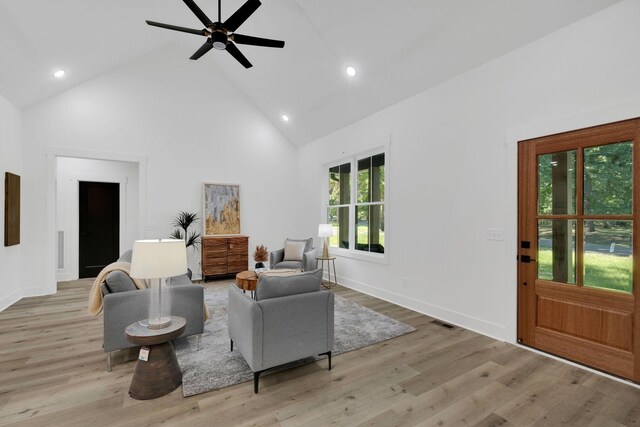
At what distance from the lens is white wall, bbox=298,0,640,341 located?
8.34 feet

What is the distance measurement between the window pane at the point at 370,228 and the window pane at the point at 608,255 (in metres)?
2.80

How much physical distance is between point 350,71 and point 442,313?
12.2 feet

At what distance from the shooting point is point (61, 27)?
373 centimetres

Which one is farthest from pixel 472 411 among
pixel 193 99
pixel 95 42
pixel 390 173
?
pixel 193 99

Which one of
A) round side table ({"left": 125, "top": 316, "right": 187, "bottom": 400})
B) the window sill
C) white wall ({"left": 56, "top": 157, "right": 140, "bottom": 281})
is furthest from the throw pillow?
white wall ({"left": 56, "top": 157, "right": 140, "bottom": 281})

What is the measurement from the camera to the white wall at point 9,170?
14.0ft

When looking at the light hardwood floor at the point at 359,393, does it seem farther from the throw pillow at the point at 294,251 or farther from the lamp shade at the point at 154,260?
the throw pillow at the point at 294,251

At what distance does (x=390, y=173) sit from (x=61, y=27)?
478cm

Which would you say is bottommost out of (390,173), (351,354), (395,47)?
(351,354)

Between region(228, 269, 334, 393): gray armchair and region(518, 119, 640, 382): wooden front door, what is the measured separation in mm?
2125

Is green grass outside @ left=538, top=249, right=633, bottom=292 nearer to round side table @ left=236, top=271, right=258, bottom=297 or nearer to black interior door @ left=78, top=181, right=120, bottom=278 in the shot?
round side table @ left=236, top=271, right=258, bottom=297

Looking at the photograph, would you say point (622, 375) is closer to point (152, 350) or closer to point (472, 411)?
point (472, 411)

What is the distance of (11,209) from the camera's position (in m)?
4.46

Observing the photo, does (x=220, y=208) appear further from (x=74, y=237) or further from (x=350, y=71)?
(x=350, y=71)
